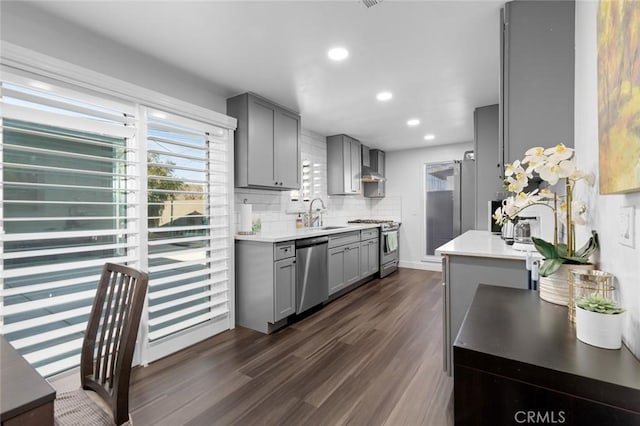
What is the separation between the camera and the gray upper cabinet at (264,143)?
10.00 feet

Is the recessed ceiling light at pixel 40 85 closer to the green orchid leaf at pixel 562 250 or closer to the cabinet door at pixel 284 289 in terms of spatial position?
the cabinet door at pixel 284 289

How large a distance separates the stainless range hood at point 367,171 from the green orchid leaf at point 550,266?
13.9 ft

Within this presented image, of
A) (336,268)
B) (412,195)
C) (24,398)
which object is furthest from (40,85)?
(412,195)

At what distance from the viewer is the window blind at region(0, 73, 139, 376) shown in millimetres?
1721

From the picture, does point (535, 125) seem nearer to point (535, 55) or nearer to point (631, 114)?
point (535, 55)

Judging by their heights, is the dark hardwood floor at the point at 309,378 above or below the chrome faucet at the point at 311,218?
below

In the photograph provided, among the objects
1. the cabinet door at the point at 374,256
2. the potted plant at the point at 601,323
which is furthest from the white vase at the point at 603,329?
the cabinet door at the point at 374,256

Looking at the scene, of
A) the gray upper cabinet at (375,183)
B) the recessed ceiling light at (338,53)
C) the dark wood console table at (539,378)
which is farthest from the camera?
the gray upper cabinet at (375,183)

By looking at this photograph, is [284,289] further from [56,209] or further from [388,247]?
[388,247]

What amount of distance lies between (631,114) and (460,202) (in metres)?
3.86

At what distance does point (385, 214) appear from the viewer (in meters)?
6.17

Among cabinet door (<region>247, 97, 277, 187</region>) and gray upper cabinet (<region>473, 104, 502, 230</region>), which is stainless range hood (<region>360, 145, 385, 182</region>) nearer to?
gray upper cabinet (<region>473, 104, 502, 230</region>)

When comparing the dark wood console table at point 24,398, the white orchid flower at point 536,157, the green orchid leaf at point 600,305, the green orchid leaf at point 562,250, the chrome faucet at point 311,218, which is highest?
the white orchid flower at point 536,157

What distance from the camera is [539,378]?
74 centimetres
